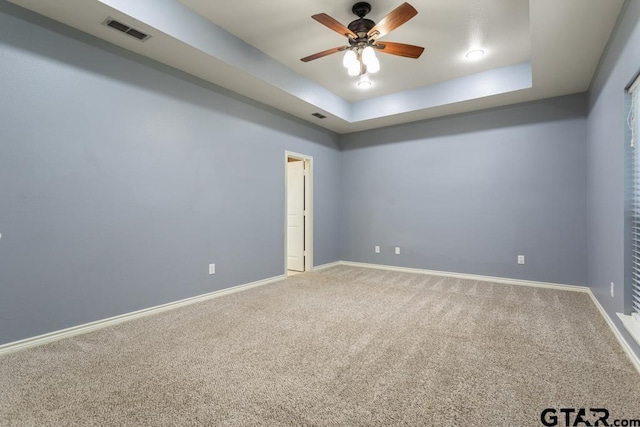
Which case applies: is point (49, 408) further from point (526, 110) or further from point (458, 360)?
point (526, 110)

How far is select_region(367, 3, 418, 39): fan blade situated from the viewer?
2.27 m

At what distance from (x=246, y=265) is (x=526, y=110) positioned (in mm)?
4633

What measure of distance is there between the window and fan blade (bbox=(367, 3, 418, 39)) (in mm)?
1686

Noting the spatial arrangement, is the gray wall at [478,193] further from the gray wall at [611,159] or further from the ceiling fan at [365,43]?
the ceiling fan at [365,43]

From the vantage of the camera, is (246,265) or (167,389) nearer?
(167,389)

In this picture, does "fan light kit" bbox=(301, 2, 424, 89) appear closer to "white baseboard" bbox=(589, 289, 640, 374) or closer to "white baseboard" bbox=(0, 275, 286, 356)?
"white baseboard" bbox=(589, 289, 640, 374)

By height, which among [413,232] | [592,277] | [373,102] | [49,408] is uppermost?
[373,102]

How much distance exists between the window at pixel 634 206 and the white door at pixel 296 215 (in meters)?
4.16

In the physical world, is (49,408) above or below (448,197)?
below

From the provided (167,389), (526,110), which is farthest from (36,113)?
(526,110)

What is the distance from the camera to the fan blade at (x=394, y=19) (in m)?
2.27

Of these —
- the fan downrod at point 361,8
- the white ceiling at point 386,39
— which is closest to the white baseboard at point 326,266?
the white ceiling at point 386,39

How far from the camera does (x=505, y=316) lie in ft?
9.84

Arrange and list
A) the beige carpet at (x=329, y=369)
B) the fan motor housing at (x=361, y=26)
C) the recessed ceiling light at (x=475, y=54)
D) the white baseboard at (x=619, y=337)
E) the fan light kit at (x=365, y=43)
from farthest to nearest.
Answer: 1. the recessed ceiling light at (x=475, y=54)
2. the fan motor housing at (x=361, y=26)
3. the fan light kit at (x=365, y=43)
4. the white baseboard at (x=619, y=337)
5. the beige carpet at (x=329, y=369)
